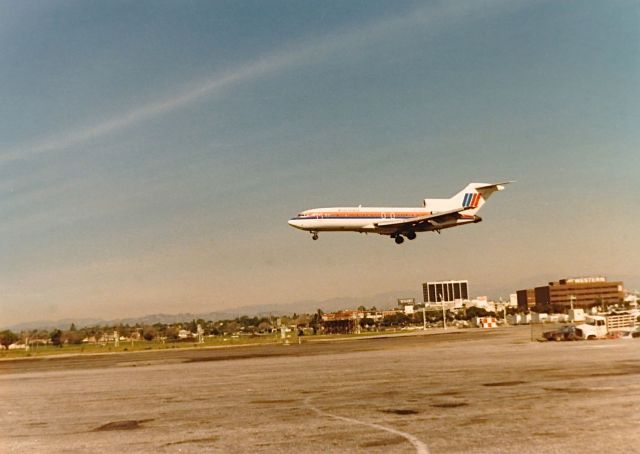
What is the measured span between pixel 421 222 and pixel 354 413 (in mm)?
50487

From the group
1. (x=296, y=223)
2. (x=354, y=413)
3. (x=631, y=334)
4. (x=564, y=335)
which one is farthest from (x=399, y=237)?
(x=354, y=413)

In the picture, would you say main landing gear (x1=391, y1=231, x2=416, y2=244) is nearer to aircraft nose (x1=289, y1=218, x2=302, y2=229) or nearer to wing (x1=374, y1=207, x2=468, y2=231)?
wing (x1=374, y1=207, x2=468, y2=231)

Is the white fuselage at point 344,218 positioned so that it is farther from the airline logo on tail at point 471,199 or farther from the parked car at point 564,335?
the parked car at point 564,335

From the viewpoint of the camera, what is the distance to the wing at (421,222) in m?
66.7

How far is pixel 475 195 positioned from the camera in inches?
3012

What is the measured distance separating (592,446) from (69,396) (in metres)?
23.6

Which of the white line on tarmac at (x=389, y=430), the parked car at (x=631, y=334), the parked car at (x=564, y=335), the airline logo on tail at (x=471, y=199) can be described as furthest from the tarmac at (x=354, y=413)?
the airline logo on tail at (x=471, y=199)

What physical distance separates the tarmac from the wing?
1374 inches

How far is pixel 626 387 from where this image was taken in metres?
21.4

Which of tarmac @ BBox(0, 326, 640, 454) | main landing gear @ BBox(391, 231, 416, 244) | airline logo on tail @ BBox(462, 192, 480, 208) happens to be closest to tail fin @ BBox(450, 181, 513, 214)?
airline logo on tail @ BBox(462, 192, 480, 208)

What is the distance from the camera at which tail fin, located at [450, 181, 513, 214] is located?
249ft

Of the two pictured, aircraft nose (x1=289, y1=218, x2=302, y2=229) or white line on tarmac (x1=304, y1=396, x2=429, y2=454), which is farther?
aircraft nose (x1=289, y1=218, x2=302, y2=229)

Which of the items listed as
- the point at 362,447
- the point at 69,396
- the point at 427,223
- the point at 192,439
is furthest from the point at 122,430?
the point at 427,223

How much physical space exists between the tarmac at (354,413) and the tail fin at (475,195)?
44747mm
